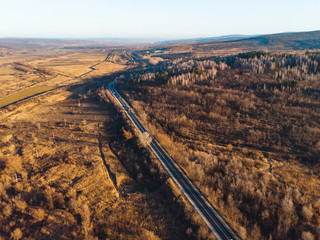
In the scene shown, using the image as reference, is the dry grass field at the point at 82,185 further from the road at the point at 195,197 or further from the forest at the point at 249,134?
the forest at the point at 249,134

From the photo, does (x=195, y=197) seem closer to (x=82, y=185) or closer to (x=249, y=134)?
(x=82, y=185)

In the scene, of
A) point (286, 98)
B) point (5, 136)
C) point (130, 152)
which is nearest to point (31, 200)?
point (130, 152)

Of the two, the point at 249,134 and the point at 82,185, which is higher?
the point at 249,134

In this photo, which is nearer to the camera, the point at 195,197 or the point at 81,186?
the point at 195,197

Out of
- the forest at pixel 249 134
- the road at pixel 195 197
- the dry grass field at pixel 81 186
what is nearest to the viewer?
the road at pixel 195 197

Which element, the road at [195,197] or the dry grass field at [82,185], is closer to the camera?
the road at [195,197]

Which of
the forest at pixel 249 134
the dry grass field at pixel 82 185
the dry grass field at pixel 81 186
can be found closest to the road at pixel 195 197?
the forest at pixel 249 134

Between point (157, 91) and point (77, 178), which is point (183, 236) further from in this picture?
point (157, 91)

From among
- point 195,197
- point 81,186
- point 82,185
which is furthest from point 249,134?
point 81,186
